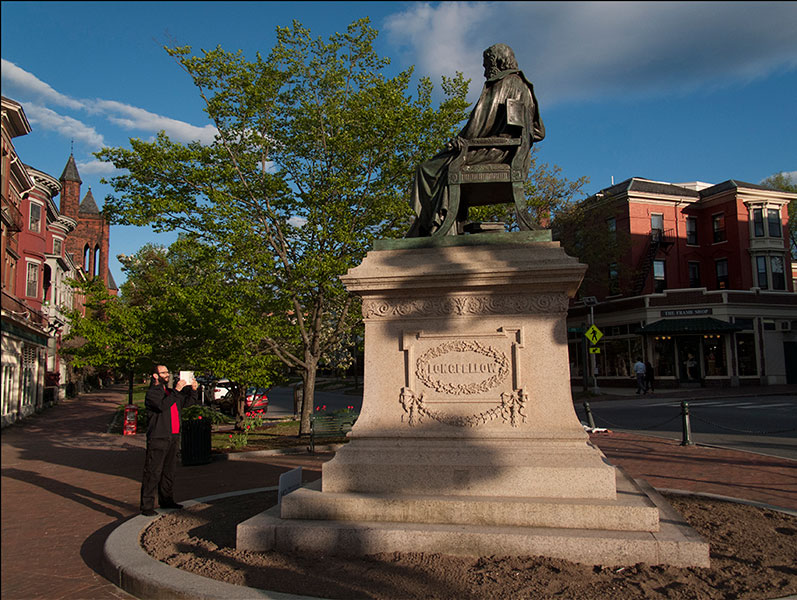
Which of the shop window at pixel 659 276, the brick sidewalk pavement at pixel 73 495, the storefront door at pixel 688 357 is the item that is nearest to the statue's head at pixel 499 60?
the brick sidewalk pavement at pixel 73 495

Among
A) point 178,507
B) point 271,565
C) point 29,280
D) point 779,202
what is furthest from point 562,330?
point 779,202

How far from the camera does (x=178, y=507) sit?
7.75 meters

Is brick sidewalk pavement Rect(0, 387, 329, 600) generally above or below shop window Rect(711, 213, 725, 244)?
below

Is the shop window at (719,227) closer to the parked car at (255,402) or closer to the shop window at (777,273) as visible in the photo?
the shop window at (777,273)

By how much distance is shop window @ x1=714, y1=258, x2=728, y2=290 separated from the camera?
41.4 m

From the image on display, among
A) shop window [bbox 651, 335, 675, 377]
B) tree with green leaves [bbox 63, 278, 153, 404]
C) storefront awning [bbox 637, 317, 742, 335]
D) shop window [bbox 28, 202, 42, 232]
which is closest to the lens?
tree with green leaves [bbox 63, 278, 153, 404]

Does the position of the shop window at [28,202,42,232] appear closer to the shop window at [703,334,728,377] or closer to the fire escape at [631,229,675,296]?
the fire escape at [631,229,675,296]

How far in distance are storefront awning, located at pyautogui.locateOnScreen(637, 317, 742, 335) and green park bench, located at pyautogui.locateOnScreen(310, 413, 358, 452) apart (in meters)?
26.6

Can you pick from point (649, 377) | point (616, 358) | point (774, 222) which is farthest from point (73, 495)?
point (774, 222)

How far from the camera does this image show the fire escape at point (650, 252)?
40.1 m

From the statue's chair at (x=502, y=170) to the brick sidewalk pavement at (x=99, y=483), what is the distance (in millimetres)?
4573

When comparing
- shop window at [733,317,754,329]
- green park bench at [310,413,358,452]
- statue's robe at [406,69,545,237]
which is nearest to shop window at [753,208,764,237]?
shop window at [733,317,754,329]

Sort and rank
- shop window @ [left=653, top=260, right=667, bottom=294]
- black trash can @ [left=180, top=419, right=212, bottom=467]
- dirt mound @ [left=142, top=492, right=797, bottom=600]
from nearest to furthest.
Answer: dirt mound @ [left=142, top=492, right=797, bottom=600]
black trash can @ [left=180, top=419, right=212, bottom=467]
shop window @ [left=653, top=260, right=667, bottom=294]

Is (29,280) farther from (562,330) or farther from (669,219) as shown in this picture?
(669,219)
